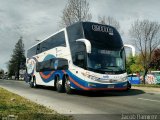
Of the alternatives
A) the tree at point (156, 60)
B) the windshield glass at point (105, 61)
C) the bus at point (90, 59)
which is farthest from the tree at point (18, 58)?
the windshield glass at point (105, 61)

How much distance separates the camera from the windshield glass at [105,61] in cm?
1819

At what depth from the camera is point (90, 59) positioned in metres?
18.2

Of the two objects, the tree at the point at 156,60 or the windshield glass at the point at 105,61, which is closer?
the windshield glass at the point at 105,61

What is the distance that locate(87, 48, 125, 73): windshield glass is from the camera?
18188 millimetres

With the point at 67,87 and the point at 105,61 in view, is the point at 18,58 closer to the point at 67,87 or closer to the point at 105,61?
the point at 67,87

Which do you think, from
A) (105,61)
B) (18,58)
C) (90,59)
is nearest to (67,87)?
(90,59)

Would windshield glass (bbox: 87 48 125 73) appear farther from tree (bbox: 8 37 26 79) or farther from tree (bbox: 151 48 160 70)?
tree (bbox: 8 37 26 79)

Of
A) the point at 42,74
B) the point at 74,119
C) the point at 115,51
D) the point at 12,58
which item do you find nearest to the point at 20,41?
the point at 12,58

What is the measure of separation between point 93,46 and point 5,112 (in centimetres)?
901

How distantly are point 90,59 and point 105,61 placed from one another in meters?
0.92

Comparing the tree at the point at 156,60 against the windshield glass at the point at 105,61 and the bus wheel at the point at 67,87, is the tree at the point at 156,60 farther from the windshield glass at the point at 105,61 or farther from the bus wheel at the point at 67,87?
the windshield glass at the point at 105,61

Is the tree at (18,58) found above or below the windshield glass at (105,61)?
above

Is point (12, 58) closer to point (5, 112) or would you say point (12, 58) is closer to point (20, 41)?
point (20, 41)

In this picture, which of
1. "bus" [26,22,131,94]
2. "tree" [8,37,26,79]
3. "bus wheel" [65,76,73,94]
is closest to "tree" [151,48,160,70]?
"bus" [26,22,131,94]
